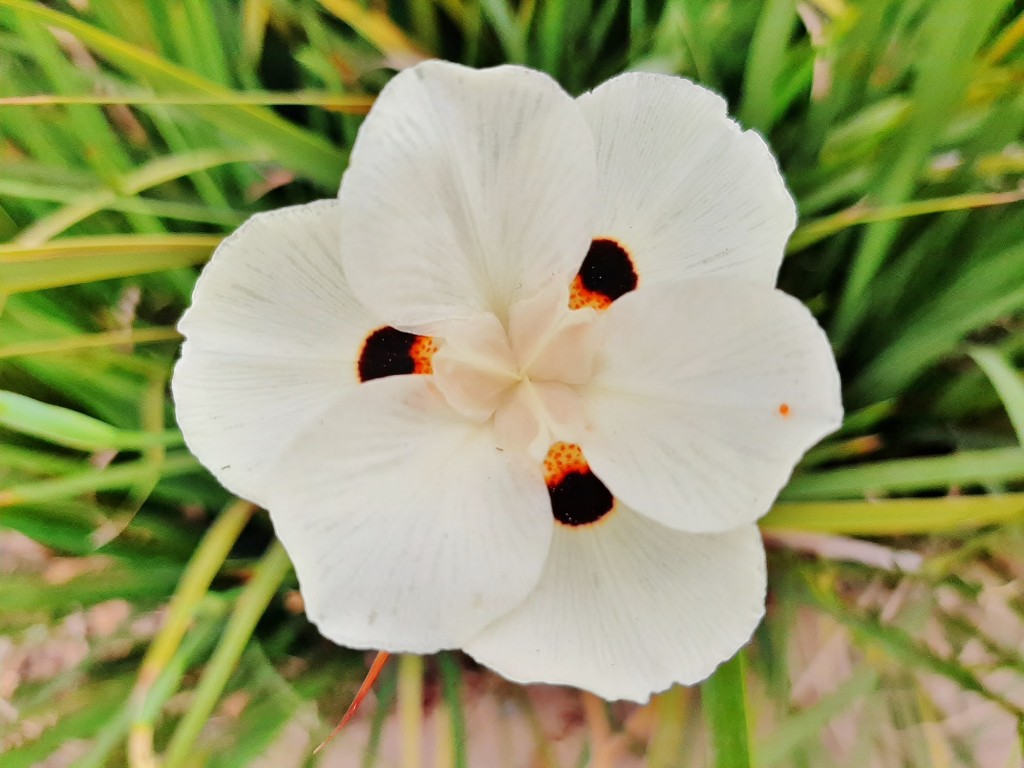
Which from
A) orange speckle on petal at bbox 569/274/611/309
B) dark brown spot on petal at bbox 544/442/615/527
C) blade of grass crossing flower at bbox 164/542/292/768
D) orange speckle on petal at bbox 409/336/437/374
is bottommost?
blade of grass crossing flower at bbox 164/542/292/768

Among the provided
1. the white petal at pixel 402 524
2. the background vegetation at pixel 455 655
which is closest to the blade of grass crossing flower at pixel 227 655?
the background vegetation at pixel 455 655

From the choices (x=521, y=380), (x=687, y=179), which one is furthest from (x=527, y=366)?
(x=687, y=179)

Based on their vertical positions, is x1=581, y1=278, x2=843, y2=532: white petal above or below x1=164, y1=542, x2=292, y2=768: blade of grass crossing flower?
above

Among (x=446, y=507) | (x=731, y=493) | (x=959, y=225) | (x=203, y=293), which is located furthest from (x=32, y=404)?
(x=959, y=225)

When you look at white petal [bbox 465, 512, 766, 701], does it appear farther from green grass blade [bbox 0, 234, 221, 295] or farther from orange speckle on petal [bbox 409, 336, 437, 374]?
green grass blade [bbox 0, 234, 221, 295]

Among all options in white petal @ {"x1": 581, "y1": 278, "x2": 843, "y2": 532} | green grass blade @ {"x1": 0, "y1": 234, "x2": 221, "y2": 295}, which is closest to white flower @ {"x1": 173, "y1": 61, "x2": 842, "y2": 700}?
white petal @ {"x1": 581, "y1": 278, "x2": 843, "y2": 532}

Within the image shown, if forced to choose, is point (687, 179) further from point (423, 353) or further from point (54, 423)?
point (54, 423)
